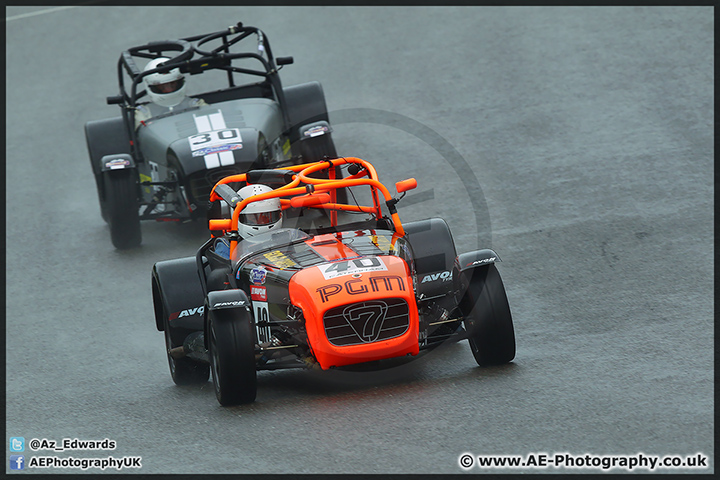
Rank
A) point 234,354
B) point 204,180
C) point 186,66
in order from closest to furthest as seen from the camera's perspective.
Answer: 1. point 234,354
2. point 204,180
3. point 186,66

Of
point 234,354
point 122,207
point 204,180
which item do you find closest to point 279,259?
point 234,354

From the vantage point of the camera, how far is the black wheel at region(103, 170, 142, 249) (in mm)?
12680

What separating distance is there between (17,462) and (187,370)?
6.06ft

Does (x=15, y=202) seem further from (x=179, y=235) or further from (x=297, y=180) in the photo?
(x=297, y=180)

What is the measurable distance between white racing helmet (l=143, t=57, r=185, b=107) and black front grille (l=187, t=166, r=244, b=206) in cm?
188

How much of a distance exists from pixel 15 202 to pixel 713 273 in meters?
10.2

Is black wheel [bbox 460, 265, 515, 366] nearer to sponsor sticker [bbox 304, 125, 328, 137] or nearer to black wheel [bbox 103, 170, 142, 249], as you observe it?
sponsor sticker [bbox 304, 125, 328, 137]

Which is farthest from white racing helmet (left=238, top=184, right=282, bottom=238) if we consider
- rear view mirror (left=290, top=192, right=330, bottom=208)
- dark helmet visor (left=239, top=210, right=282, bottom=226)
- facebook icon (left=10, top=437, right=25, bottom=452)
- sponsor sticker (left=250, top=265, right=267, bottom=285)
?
facebook icon (left=10, top=437, right=25, bottom=452)

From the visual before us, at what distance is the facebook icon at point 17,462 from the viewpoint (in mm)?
7065

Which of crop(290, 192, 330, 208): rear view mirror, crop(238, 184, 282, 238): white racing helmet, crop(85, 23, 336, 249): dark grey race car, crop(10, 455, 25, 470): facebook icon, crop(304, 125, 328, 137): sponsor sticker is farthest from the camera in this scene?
crop(304, 125, 328, 137): sponsor sticker

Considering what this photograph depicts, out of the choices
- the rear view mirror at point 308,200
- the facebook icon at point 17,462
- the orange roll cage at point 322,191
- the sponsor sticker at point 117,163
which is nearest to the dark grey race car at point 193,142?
the sponsor sticker at point 117,163

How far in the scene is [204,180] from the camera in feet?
40.7

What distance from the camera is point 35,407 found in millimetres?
8539

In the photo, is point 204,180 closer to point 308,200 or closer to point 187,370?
point 187,370
